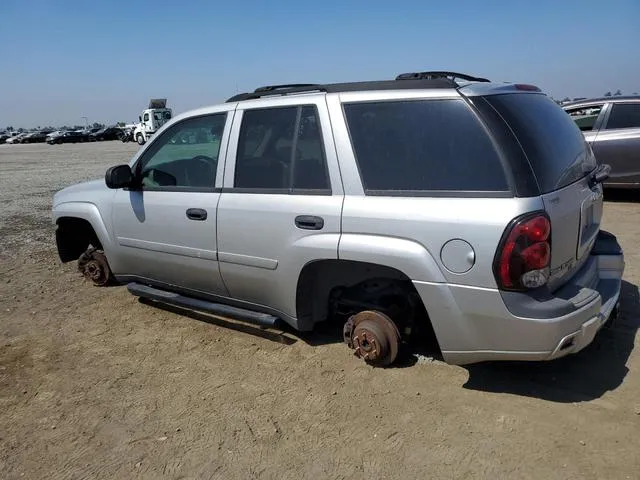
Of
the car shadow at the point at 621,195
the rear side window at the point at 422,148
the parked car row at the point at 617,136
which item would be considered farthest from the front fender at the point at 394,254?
the car shadow at the point at 621,195

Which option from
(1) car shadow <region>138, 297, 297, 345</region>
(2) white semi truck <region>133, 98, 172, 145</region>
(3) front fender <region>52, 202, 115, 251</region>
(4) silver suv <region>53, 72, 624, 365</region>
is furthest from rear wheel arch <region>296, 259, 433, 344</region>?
(2) white semi truck <region>133, 98, 172, 145</region>

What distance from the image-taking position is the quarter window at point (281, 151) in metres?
3.55

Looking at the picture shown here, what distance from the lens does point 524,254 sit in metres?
2.79

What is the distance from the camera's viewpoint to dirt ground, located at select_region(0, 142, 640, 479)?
2.72 metres

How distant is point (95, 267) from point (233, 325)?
1.96m

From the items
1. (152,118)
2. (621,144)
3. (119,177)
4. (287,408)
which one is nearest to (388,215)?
(287,408)

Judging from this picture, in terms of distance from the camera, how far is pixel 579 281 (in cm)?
322

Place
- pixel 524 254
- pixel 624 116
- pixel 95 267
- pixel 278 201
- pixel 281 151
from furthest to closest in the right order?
pixel 624 116
pixel 95 267
pixel 281 151
pixel 278 201
pixel 524 254

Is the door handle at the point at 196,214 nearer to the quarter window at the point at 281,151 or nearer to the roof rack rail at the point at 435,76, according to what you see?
the quarter window at the point at 281,151

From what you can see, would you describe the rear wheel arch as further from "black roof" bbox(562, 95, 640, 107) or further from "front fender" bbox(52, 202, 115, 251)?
"black roof" bbox(562, 95, 640, 107)

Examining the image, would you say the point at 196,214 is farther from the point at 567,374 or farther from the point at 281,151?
the point at 567,374

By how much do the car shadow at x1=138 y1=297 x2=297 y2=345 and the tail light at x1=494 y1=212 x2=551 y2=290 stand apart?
1857 mm

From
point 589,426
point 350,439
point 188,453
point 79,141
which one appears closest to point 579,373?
point 589,426

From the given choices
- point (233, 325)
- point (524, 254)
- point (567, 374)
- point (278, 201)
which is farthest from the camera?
point (233, 325)
